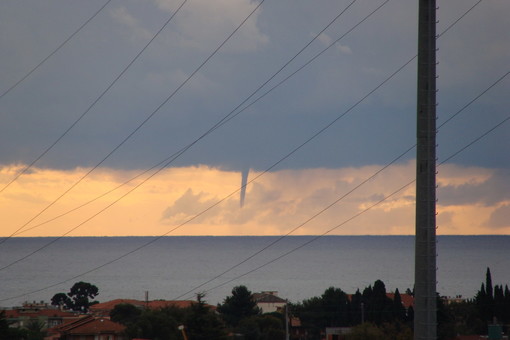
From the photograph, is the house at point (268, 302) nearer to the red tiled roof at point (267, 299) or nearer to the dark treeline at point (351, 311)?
the red tiled roof at point (267, 299)

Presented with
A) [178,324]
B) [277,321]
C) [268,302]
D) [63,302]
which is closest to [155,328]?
[178,324]

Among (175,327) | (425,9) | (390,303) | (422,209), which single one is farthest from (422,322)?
(390,303)

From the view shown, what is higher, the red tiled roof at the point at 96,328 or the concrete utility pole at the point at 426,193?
the concrete utility pole at the point at 426,193

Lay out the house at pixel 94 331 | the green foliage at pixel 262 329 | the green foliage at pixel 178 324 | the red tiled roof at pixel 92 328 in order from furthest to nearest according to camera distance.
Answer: the green foliage at pixel 262 329, the red tiled roof at pixel 92 328, the house at pixel 94 331, the green foliage at pixel 178 324

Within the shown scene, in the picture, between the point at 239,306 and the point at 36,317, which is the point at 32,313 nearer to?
the point at 36,317

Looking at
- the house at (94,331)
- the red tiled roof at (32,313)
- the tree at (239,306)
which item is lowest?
the house at (94,331)

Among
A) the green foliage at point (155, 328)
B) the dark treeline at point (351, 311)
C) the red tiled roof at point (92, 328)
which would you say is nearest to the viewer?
the green foliage at point (155, 328)

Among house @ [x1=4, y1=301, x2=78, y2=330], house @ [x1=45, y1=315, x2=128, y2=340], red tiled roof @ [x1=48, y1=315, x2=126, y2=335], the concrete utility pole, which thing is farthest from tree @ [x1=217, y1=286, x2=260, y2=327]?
the concrete utility pole

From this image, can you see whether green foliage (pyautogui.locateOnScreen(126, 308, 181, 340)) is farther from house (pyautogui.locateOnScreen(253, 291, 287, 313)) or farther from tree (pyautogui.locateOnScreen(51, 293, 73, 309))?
tree (pyautogui.locateOnScreen(51, 293, 73, 309))

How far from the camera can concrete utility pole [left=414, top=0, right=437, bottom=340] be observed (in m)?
17.5

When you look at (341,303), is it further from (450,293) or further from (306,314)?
(450,293)

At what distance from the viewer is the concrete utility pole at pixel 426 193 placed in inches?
690

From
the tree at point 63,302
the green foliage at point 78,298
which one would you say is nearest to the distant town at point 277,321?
the green foliage at point 78,298

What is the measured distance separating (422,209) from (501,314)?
6440cm
